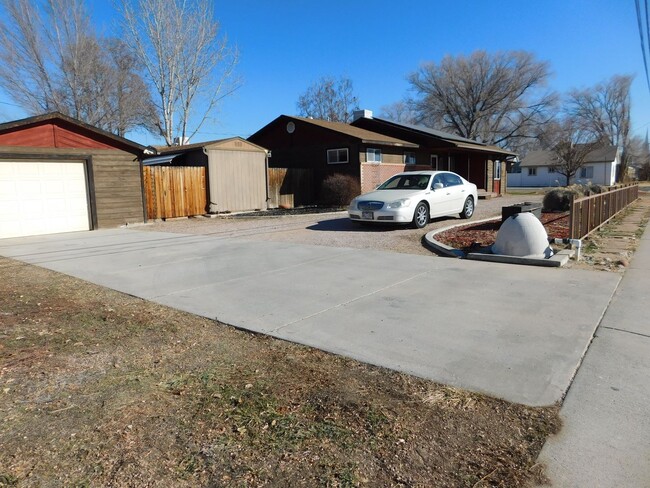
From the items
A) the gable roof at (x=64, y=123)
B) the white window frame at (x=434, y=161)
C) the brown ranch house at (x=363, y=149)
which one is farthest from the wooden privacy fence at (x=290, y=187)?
the white window frame at (x=434, y=161)

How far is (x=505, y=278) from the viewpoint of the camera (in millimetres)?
6793

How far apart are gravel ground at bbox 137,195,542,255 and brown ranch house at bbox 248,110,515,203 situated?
20.2ft

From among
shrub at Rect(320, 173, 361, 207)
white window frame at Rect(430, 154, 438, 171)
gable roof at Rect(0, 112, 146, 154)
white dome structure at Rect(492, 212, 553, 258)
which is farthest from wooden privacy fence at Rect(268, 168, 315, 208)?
white dome structure at Rect(492, 212, 553, 258)

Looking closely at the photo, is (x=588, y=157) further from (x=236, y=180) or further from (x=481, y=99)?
(x=236, y=180)

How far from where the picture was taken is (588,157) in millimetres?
54594

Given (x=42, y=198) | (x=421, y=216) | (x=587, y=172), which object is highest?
(x=587, y=172)

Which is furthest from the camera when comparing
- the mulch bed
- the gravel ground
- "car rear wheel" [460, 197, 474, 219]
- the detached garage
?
"car rear wheel" [460, 197, 474, 219]

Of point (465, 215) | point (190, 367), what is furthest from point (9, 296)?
point (465, 215)

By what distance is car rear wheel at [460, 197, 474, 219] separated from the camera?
47.9 ft

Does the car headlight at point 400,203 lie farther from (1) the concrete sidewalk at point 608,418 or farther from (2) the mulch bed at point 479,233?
(1) the concrete sidewalk at point 608,418

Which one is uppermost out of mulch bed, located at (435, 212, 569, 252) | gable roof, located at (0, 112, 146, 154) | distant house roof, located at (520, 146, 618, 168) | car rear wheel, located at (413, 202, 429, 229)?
distant house roof, located at (520, 146, 618, 168)

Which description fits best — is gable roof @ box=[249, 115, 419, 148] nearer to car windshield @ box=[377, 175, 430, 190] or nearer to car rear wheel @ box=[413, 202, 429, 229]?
car windshield @ box=[377, 175, 430, 190]

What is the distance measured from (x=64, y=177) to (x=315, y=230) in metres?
7.62

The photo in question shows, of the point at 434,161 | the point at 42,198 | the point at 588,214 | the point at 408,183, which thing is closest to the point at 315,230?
the point at 408,183
